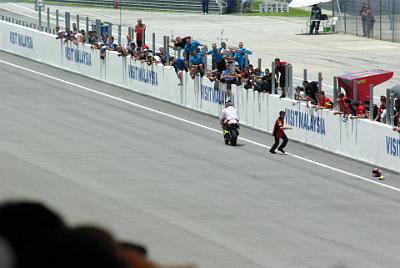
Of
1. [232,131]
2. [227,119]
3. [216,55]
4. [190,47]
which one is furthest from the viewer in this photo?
[190,47]

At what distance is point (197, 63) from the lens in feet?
99.6

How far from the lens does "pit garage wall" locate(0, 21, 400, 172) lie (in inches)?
960

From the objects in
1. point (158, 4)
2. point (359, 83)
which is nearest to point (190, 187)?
point (359, 83)

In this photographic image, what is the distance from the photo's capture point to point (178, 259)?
48.6 ft

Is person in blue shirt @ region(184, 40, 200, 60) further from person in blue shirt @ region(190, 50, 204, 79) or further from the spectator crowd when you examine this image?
Result: person in blue shirt @ region(190, 50, 204, 79)

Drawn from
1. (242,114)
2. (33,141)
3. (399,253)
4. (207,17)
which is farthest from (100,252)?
(207,17)

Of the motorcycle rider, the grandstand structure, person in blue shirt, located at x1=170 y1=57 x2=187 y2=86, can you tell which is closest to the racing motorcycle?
the motorcycle rider

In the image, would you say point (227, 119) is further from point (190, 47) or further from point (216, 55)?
point (190, 47)

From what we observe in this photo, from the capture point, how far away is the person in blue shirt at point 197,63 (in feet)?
99.1

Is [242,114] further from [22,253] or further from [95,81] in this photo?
[22,253]

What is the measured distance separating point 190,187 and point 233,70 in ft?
26.3

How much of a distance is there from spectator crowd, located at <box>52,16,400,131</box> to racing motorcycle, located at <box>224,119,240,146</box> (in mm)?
1709

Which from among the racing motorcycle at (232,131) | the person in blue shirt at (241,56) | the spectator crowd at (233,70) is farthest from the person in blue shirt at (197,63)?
the racing motorcycle at (232,131)

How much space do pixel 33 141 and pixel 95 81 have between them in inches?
400
